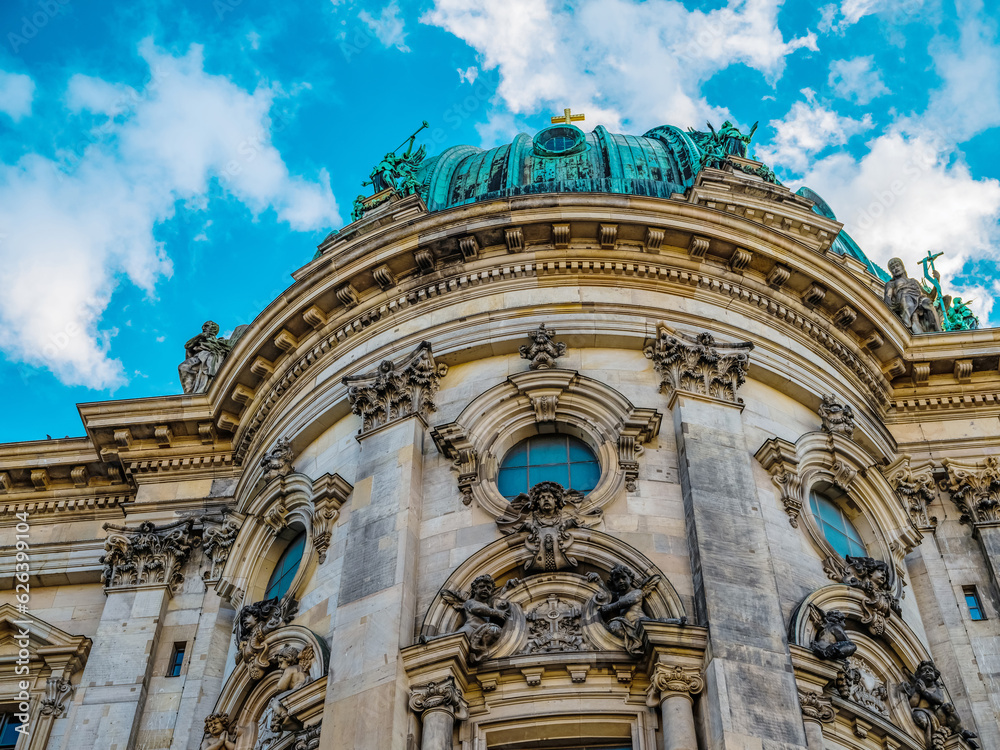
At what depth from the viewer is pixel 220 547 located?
1016 inches

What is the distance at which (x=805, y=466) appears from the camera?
23.0 metres

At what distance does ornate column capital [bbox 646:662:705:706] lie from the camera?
1792 centimetres

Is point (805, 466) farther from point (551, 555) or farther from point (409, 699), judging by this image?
point (409, 699)

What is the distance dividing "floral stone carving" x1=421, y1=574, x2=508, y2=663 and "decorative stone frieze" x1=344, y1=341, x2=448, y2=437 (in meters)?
4.27

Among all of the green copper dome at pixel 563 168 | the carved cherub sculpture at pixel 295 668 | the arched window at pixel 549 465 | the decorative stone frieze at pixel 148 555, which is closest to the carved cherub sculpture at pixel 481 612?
the arched window at pixel 549 465

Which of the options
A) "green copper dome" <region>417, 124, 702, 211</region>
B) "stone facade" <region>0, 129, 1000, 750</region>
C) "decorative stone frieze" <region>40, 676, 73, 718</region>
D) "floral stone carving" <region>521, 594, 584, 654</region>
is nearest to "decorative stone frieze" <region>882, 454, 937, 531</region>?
"stone facade" <region>0, 129, 1000, 750</region>

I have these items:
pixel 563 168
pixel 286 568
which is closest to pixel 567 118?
pixel 563 168

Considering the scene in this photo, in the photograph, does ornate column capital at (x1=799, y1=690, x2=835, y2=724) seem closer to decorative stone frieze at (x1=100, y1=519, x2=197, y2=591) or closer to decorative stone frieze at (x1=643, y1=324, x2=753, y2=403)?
decorative stone frieze at (x1=643, y1=324, x2=753, y2=403)

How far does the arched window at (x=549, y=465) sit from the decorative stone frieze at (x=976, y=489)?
846 cm

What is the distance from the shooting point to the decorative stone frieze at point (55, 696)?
2519 cm

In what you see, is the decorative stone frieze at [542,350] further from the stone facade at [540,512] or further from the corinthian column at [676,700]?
the corinthian column at [676,700]

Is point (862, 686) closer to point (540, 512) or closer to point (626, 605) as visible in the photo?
point (626, 605)

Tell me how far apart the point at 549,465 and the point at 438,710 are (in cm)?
569

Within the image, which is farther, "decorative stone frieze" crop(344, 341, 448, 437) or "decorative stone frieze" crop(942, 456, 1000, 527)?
"decorative stone frieze" crop(942, 456, 1000, 527)
